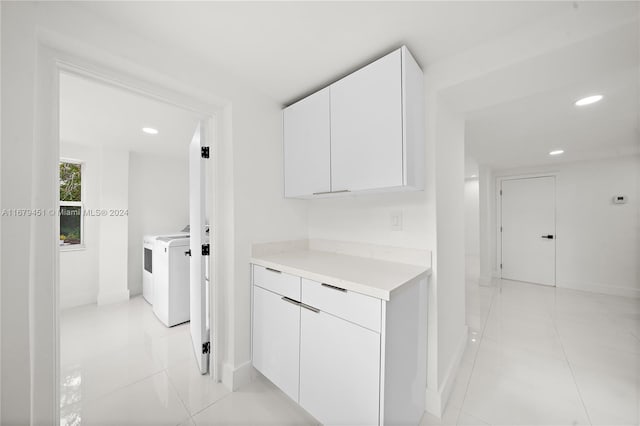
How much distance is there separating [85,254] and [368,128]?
409cm

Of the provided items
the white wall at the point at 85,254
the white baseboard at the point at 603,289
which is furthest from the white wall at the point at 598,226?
the white wall at the point at 85,254

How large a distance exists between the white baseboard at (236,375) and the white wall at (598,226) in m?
5.12

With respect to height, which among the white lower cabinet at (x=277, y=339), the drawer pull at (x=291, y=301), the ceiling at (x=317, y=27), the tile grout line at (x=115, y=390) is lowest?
the tile grout line at (x=115, y=390)

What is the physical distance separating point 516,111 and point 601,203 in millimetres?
3155

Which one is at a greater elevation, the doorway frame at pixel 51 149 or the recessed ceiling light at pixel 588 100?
the recessed ceiling light at pixel 588 100

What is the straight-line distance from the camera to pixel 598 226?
3.62 m

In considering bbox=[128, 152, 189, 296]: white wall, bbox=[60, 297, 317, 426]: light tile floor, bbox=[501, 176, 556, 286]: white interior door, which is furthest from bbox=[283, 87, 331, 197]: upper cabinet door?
bbox=[501, 176, 556, 286]: white interior door

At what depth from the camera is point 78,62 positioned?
1.14 meters

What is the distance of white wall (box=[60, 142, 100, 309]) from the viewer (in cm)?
302

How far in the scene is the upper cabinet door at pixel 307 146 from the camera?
1584mm

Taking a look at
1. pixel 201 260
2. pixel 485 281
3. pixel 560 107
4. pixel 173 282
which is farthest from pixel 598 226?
pixel 173 282

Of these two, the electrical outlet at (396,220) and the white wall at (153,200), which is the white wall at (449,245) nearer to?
the electrical outlet at (396,220)

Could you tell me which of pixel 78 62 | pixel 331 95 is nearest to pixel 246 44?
pixel 331 95

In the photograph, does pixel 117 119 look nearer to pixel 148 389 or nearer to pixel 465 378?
pixel 148 389
